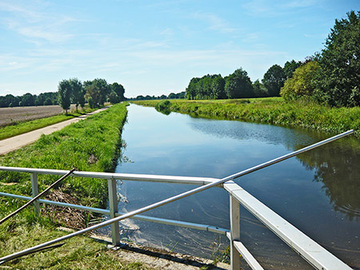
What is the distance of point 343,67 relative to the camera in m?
20.3

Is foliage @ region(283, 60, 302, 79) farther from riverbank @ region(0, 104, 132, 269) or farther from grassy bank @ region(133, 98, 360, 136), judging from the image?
riverbank @ region(0, 104, 132, 269)

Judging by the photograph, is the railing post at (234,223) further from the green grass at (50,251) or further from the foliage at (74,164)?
the foliage at (74,164)

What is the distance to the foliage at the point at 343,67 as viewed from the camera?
19391 millimetres

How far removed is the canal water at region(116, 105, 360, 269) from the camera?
508cm

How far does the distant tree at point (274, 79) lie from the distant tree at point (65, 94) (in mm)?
55782

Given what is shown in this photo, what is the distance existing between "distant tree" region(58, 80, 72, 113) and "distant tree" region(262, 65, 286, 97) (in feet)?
183

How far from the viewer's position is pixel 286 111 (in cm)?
2559

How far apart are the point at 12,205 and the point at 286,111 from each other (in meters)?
24.8

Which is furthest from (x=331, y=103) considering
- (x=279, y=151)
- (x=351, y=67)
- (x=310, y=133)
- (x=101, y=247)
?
(x=101, y=247)

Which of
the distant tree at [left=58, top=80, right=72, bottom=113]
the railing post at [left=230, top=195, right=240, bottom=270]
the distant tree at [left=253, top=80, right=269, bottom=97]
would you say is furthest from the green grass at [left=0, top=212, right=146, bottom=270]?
the distant tree at [left=253, top=80, right=269, bottom=97]

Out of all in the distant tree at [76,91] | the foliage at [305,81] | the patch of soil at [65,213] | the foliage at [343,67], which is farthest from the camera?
the distant tree at [76,91]

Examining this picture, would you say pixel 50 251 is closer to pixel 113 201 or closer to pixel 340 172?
pixel 113 201

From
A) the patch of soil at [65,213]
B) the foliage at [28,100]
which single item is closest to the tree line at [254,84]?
the patch of soil at [65,213]

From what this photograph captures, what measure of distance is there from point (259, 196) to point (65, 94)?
131 feet
